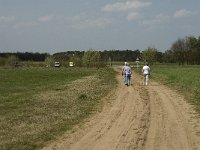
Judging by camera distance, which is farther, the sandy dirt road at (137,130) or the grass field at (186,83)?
the grass field at (186,83)

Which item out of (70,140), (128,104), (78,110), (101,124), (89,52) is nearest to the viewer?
(70,140)

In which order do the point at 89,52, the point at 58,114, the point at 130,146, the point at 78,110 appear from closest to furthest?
1. the point at 130,146
2. the point at 58,114
3. the point at 78,110
4. the point at 89,52

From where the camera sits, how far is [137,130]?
13.3m

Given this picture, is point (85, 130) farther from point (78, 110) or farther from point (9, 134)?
point (78, 110)

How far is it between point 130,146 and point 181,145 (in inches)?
50.3

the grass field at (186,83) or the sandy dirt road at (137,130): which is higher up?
the sandy dirt road at (137,130)

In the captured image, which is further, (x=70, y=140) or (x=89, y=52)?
(x=89, y=52)

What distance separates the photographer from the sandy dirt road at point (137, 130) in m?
11.1

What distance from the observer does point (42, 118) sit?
15773 millimetres

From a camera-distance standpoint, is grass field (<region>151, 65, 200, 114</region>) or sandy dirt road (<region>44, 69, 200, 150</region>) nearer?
sandy dirt road (<region>44, 69, 200, 150</region>)

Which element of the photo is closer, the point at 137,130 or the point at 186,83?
the point at 137,130

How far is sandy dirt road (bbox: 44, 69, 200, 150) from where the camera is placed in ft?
36.3

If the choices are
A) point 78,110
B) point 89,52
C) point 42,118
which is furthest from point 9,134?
point 89,52

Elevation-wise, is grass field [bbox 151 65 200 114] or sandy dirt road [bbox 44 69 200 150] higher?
sandy dirt road [bbox 44 69 200 150]
